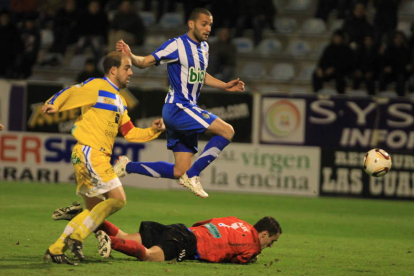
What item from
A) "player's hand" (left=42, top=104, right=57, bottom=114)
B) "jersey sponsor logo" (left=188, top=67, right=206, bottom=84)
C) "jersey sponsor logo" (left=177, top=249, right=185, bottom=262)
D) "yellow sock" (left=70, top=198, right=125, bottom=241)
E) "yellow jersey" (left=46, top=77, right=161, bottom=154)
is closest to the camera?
"player's hand" (left=42, top=104, right=57, bottom=114)

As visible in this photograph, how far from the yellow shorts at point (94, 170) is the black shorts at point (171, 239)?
65cm

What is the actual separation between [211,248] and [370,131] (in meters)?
7.51

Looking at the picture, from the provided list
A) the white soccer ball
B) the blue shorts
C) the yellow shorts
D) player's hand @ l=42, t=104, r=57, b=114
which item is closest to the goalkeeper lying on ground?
the yellow shorts

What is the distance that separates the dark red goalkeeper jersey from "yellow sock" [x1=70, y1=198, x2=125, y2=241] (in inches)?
33.0

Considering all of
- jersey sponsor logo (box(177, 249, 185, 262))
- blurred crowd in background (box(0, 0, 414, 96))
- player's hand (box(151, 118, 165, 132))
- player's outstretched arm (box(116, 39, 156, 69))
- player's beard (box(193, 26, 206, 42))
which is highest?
blurred crowd in background (box(0, 0, 414, 96))

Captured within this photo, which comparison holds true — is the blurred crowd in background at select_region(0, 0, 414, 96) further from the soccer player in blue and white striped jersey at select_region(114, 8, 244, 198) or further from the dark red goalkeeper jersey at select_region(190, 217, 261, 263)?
the dark red goalkeeper jersey at select_region(190, 217, 261, 263)

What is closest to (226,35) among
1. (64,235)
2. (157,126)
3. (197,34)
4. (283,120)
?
(283,120)

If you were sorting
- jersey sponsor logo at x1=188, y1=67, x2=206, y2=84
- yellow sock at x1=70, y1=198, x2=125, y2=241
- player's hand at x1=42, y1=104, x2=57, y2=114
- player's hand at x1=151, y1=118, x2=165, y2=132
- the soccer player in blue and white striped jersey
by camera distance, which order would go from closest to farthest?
player's hand at x1=42, y1=104, x2=57, y2=114 → yellow sock at x1=70, y1=198, x2=125, y2=241 → player's hand at x1=151, y1=118, x2=165, y2=132 → the soccer player in blue and white striped jersey → jersey sponsor logo at x1=188, y1=67, x2=206, y2=84

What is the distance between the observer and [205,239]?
680 cm

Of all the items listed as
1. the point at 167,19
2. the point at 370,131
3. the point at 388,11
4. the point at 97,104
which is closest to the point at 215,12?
the point at 167,19

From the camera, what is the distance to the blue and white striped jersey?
26.7ft

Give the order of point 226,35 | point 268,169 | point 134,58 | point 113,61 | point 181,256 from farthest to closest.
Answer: point 226,35 → point 268,169 → point 134,58 → point 181,256 → point 113,61

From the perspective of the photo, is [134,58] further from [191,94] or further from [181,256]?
[181,256]

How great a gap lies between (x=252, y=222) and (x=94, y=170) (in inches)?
173
